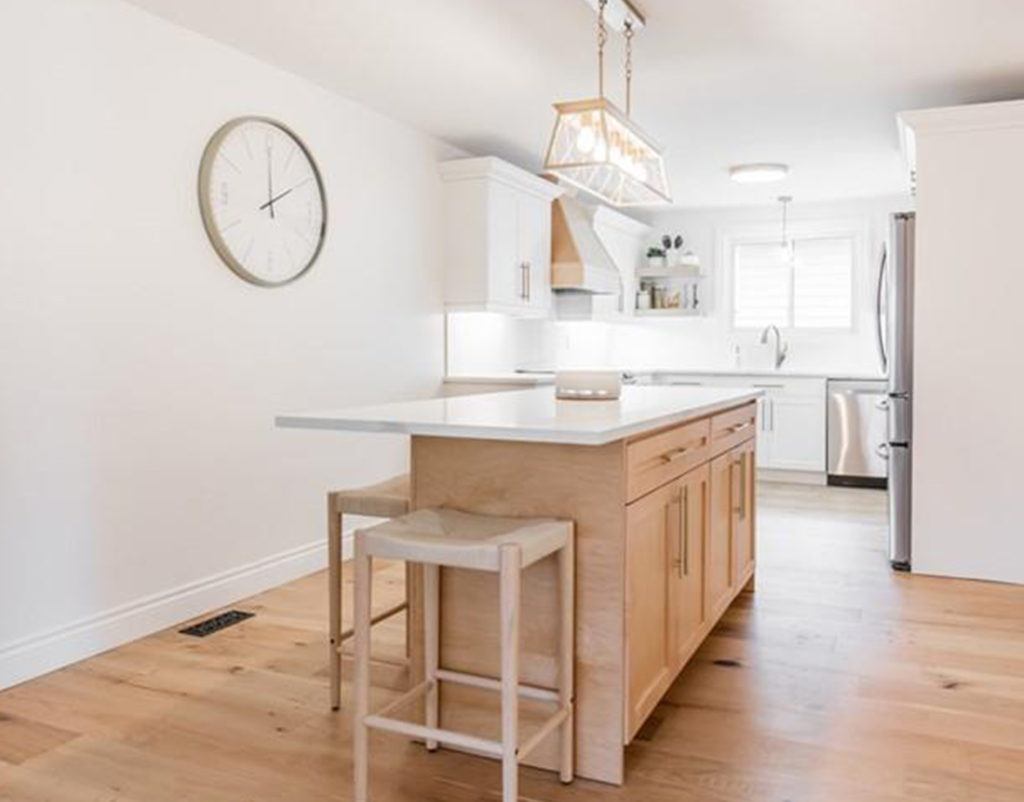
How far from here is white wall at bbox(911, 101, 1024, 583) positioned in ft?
12.6

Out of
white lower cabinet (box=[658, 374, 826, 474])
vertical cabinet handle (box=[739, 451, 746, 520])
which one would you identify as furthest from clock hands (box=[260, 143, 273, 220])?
white lower cabinet (box=[658, 374, 826, 474])

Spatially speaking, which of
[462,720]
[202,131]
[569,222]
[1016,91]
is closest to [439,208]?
[569,222]

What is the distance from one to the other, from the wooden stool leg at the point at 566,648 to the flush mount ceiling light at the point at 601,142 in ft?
4.70

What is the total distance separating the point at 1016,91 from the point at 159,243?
3.81 meters

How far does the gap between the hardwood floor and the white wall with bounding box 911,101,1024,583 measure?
19.0 inches

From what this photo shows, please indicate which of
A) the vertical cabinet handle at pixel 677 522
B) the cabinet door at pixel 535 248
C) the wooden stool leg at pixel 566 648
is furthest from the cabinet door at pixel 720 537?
the cabinet door at pixel 535 248

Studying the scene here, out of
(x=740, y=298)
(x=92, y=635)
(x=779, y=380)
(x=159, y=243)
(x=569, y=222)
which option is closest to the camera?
(x=92, y=635)

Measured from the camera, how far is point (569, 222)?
19.7ft

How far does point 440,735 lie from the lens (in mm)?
1927

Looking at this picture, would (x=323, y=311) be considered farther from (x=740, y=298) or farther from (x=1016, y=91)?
(x=740, y=298)

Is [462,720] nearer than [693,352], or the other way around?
[462,720]

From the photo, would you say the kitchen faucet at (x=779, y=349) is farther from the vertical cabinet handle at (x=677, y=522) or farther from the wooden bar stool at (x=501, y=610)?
→ the wooden bar stool at (x=501, y=610)

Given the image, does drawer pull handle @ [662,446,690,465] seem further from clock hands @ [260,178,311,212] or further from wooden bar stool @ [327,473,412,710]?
clock hands @ [260,178,311,212]

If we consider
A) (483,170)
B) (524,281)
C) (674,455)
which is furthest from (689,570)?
(524,281)
